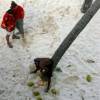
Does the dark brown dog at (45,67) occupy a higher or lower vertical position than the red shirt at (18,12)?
lower

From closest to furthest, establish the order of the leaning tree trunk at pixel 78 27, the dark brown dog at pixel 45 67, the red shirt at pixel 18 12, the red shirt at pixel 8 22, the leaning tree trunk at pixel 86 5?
the leaning tree trunk at pixel 78 27 < the dark brown dog at pixel 45 67 < the red shirt at pixel 8 22 < the red shirt at pixel 18 12 < the leaning tree trunk at pixel 86 5

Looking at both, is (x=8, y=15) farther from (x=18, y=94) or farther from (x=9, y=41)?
(x=18, y=94)

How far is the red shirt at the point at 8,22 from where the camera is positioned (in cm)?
836

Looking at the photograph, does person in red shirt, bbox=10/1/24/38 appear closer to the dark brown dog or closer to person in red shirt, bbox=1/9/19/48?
person in red shirt, bbox=1/9/19/48

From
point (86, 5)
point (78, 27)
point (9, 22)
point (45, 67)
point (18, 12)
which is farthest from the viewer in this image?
point (86, 5)

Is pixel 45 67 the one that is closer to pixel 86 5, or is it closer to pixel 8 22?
pixel 8 22

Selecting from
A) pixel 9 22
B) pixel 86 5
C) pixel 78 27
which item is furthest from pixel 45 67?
Answer: pixel 86 5

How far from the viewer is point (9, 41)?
9.07m

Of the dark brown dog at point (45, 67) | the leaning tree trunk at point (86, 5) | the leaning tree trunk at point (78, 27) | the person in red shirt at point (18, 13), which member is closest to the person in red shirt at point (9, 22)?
the person in red shirt at point (18, 13)

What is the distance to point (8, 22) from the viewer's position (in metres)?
8.47

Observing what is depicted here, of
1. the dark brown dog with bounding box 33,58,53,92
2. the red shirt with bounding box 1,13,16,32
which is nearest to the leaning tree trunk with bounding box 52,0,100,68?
the dark brown dog with bounding box 33,58,53,92

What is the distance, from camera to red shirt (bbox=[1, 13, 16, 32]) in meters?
8.36

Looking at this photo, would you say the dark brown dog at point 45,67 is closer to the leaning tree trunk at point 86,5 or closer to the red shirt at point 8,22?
the red shirt at point 8,22

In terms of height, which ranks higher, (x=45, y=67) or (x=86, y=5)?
(x=86, y=5)
